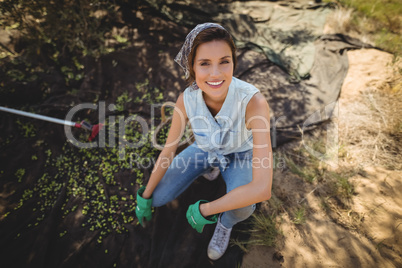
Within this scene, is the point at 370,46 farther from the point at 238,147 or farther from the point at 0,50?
the point at 0,50

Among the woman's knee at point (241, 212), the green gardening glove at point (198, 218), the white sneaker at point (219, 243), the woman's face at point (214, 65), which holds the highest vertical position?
the woman's face at point (214, 65)

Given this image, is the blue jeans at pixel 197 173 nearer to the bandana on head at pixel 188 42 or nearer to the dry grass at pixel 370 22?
the bandana on head at pixel 188 42

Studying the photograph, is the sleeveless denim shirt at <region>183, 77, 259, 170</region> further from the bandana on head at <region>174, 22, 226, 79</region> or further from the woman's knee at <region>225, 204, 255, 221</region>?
the woman's knee at <region>225, 204, 255, 221</region>

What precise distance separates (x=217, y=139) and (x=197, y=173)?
52 centimetres

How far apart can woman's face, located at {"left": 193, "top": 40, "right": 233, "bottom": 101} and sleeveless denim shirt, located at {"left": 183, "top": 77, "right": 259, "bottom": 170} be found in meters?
0.20

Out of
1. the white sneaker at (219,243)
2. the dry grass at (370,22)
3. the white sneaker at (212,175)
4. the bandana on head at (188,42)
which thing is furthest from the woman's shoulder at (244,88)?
the dry grass at (370,22)

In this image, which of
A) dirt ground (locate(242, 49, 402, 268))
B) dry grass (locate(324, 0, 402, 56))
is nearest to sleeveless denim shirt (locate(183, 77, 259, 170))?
dirt ground (locate(242, 49, 402, 268))

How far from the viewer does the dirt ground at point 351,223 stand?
5.94 feet

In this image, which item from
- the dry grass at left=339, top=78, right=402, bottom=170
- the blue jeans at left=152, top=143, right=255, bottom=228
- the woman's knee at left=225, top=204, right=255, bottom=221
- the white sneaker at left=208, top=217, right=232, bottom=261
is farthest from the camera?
the dry grass at left=339, top=78, right=402, bottom=170

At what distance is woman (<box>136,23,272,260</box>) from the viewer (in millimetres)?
1428

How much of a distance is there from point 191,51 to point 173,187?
1.39 metres

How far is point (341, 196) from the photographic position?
7.25ft

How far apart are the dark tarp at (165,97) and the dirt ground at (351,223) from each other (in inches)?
19.0

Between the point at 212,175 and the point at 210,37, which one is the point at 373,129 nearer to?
the point at 212,175
